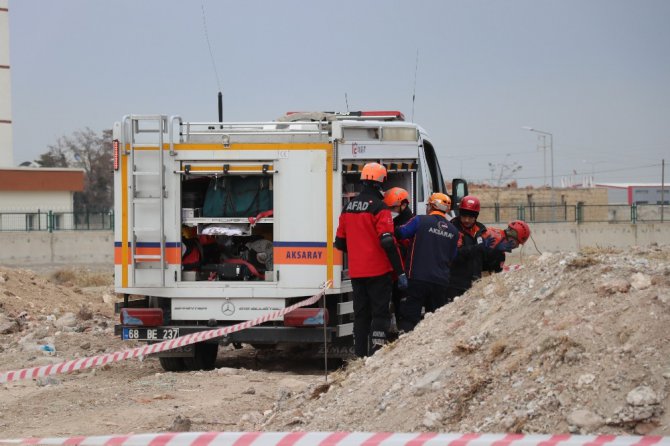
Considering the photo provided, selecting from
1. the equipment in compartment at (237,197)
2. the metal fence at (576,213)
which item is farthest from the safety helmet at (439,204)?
the metal fence at (576,213)

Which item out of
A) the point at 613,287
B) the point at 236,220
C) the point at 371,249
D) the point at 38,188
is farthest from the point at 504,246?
the point at 38,188

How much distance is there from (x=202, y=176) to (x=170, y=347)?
1.90 m

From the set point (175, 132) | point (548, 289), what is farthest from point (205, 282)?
point (548, 289)

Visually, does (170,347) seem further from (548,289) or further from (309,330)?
(548,289)

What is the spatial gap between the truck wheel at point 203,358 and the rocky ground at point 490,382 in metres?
1.30

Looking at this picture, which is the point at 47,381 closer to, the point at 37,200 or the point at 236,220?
the point at 236,220

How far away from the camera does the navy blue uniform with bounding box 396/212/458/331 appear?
11.9m

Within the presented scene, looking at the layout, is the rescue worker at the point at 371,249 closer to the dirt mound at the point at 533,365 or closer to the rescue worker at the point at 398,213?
the rescue worker at the point at 398,213

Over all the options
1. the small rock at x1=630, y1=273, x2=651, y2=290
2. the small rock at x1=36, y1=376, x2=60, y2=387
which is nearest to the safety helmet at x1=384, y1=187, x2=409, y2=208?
the small rock at x1=36, y1=376, x2=60, y2=387

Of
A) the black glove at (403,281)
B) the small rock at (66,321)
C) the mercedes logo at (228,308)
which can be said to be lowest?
the small rock at (66,321)

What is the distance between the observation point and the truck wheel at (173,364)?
13.6 metres

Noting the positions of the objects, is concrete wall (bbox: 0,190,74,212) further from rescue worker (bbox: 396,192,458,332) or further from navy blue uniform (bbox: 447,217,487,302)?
rescue worker (bbox: 396,192,458,332)

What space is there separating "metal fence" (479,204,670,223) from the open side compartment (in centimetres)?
2925

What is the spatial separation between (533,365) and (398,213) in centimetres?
572
